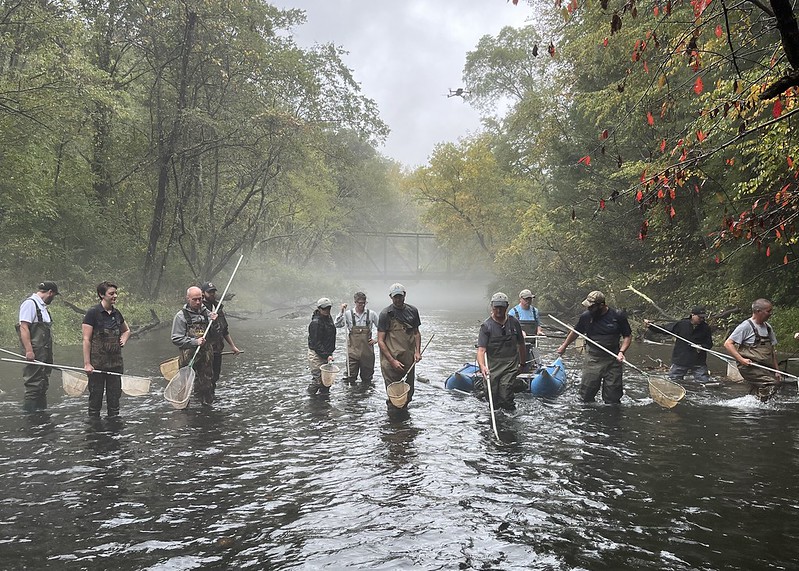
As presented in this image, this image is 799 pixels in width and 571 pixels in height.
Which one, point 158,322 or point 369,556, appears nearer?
point 369,556

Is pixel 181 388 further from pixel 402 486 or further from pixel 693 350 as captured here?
pixel 693 350

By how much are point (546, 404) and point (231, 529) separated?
6784 mm

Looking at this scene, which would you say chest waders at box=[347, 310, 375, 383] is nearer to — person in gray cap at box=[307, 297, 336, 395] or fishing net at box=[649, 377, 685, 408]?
person in gray cap at box=[307, 297, 336, 395]

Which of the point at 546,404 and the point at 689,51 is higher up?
the point at 689,51

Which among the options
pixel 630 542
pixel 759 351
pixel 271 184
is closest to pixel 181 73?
pixel 271 184

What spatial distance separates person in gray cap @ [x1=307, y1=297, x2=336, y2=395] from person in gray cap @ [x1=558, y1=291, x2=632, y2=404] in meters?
4.45

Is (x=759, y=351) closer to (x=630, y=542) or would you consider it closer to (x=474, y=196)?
(x=630, y=542)

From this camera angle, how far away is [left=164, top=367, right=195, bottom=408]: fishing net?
33.3 feet

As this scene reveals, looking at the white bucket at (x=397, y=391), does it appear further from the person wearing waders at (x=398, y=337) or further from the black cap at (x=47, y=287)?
the black cap at (x=47, y=287)

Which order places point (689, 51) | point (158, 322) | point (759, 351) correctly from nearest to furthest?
point (689, 51)
point (759, 351)
point (158, 322)

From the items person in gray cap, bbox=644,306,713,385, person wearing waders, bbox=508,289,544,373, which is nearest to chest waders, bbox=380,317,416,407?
person wearing waders, bbox=508,289,544,373

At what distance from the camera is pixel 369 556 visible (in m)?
5.14

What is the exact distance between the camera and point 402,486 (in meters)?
6.86

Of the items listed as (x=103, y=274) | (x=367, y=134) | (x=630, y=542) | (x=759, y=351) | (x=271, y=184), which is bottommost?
(x=630, y=542)
